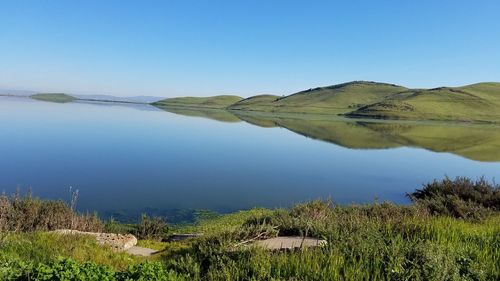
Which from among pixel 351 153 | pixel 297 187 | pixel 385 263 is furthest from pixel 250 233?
pixel 351 153

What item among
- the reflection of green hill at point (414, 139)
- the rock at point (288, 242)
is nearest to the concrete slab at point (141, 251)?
the rock at point (288, 242)

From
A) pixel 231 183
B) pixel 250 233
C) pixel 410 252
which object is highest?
pixel 410 252

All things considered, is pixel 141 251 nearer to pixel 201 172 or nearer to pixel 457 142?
pixel 201 172

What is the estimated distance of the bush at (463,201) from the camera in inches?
615

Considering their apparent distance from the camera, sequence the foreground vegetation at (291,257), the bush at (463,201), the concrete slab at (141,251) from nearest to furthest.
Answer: the foreground vegetation at (291,257)
the concrete slab at (141,251)
the bush at (463,201)

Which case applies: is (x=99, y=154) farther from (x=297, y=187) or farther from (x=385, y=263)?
(x=385, y=263)

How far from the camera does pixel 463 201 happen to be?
16.9 metres

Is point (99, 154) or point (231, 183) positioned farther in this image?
point (99, 154)

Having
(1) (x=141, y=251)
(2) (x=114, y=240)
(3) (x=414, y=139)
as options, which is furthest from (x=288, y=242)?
(3) (x=414, y=139)

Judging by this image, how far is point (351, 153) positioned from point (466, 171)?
50.4 ft

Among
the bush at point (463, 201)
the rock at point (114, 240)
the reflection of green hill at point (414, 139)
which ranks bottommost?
the reflection of green hill at point (414, 139)

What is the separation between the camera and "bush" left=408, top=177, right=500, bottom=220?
1563cm

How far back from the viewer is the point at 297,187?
2864 cm

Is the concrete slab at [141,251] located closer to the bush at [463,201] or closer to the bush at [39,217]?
the bush at [39,217]
